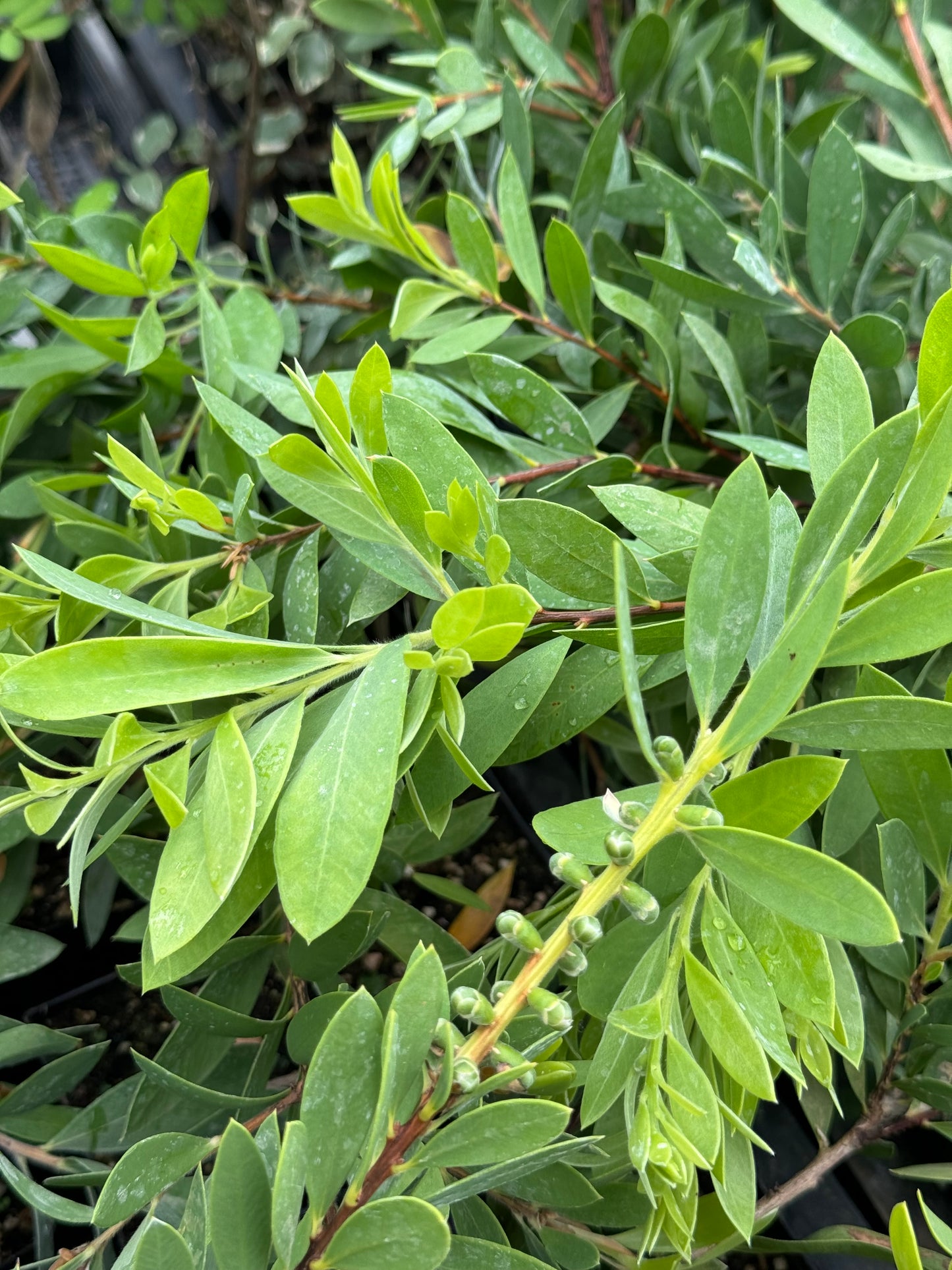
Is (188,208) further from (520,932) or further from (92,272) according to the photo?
(520,932)

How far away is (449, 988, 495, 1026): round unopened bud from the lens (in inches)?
9.5

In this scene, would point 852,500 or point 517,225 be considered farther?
point 517,225

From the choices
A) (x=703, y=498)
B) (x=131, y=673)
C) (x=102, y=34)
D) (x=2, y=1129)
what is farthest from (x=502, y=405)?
(x=102, y=34)

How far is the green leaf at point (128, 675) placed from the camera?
0.89ft

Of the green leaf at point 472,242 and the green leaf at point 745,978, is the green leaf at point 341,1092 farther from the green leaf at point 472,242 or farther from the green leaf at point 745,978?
the green leaf at point 472,242

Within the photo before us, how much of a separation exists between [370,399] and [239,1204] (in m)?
0.25

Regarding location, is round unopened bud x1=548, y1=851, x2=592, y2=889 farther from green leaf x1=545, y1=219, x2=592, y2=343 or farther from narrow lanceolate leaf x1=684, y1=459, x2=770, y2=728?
green leaf x1=545, y1=219, x2=592, y2=343

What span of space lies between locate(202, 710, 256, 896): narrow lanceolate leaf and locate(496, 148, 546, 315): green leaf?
0.31 meters

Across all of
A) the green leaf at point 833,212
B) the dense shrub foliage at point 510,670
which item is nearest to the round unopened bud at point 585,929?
the dense shrub foliage at point 510,670

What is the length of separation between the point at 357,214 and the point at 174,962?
1.27 ft

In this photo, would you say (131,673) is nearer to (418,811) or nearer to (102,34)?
(418,811)

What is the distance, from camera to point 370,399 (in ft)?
1.04

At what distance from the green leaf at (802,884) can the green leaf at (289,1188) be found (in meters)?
0.13

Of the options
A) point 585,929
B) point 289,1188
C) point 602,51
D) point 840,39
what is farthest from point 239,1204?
point 602,51
